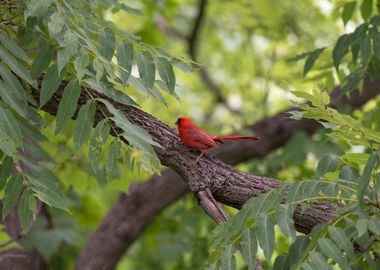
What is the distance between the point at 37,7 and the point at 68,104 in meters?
0.46

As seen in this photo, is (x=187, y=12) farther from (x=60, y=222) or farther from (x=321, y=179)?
(x=321, y=179)

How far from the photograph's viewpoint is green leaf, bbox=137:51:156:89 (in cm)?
376

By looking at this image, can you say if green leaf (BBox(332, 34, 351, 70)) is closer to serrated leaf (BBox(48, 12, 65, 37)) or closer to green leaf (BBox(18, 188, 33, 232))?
serrated leaf (BBox(48, 12, 65, 37))

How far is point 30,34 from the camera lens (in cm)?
399

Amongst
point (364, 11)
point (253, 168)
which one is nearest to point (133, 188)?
point (253, 168)

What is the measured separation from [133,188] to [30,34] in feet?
10.4

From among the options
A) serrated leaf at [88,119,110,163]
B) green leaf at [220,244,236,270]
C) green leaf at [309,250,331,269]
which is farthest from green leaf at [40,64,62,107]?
green leaf at [309,250,331,269]

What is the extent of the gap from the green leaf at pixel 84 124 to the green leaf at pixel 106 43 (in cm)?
27

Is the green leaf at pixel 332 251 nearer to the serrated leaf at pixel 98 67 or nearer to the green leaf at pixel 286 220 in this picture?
the green leaf at pixel 286 220

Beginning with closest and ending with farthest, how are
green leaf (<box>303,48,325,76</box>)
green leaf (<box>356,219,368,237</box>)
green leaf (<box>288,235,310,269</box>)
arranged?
green leaf (<box>356,219,368,237</box>), green leaf (<box>288,235,310,269</box>), green leaf (<box>303,48,325,76</box>)

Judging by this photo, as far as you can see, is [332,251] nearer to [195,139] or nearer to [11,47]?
[195,139]

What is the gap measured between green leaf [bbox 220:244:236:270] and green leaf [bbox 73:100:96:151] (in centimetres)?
83

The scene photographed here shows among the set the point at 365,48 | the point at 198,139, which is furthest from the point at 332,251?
the point at 365,48

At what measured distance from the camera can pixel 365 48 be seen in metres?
4.67
